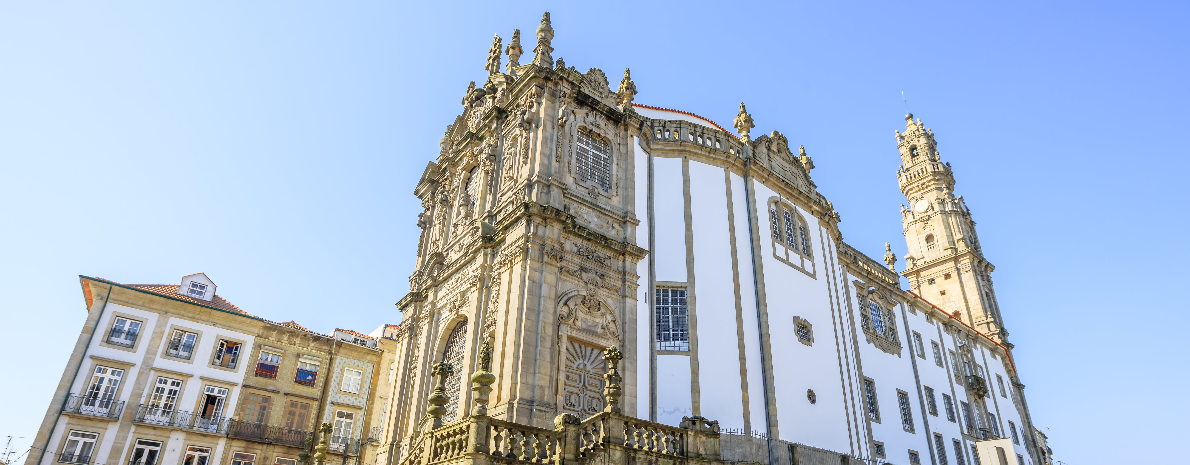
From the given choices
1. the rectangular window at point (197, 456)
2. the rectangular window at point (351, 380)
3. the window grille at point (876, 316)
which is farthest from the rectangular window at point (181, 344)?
the window grille at point (876, 316)

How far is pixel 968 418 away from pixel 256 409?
3215cm

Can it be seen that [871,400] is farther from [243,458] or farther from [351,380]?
[243,458]

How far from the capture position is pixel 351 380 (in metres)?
30.6

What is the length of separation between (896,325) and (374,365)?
23.8 m

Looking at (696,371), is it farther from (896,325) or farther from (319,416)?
(319,416)

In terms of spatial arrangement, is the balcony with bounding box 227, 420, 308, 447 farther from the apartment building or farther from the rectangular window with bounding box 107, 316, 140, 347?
the rectangular window with bounding box 107, 316, 140, 347

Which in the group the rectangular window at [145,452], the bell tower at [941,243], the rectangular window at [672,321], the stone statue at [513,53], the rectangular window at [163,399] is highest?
the bell tower at [941,243]

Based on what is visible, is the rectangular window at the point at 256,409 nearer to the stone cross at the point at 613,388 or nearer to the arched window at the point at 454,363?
the arched window at the point at 454,363

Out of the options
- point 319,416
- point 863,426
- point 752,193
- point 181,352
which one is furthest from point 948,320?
point 181,352

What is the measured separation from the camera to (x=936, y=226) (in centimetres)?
4875

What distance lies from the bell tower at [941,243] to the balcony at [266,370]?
41503 millimetres

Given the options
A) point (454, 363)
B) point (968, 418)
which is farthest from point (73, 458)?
point (968, 418)

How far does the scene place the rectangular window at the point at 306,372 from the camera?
29156mm

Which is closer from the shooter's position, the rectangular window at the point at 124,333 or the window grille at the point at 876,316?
the rectangular window at the point at 124,333
